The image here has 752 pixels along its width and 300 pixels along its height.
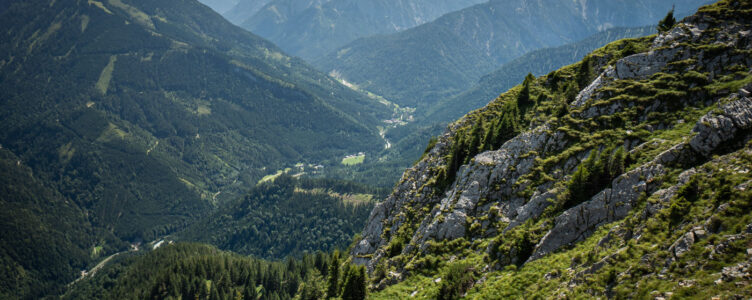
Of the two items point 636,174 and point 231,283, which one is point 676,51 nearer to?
point 636,174

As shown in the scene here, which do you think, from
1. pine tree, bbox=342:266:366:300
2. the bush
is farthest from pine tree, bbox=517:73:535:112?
pine tree, bbox=342:266:366:300

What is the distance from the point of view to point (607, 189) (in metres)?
33.7

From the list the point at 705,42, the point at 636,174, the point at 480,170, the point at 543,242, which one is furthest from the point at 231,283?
the point at 705,42

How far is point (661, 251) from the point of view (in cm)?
2461

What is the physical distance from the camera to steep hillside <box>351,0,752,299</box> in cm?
2441

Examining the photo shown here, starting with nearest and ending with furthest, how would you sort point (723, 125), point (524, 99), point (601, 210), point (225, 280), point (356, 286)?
1. point (723, 125)
2. point (601, 210)
3. point (356, 286)
4. point (524, 99)
5. point (225, 280)

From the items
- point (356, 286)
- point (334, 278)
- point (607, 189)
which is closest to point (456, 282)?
point (356, 286)

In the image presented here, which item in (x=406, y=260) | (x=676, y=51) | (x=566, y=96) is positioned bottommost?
(x=406, y=260)

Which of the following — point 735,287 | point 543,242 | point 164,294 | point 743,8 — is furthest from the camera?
point 164,294

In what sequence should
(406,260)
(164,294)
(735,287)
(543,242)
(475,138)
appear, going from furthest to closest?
(164,294) < (475,138) < (406,260) < (543,242) < (735,287)

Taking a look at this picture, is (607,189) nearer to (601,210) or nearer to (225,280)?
(601,210)

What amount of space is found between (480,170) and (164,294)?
13592 cm

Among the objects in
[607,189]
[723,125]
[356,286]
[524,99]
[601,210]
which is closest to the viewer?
[723,125]

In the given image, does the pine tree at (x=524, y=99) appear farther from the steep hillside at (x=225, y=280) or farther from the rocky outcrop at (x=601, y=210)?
the steep hillside at (x=225, y=280)
